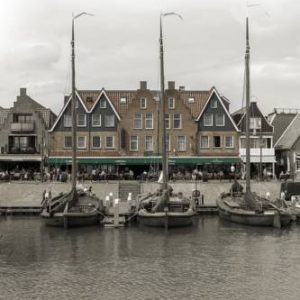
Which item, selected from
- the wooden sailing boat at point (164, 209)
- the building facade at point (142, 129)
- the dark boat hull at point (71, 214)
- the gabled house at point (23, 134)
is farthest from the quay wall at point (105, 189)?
the gabled house at point (23, 134)

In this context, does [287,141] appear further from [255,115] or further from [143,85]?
[143,85]

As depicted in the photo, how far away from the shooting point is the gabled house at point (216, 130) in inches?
3172

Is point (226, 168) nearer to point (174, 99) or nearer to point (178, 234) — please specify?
point (174, 99)

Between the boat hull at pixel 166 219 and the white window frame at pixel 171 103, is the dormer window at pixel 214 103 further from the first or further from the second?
the boat hull at pixel 166 219

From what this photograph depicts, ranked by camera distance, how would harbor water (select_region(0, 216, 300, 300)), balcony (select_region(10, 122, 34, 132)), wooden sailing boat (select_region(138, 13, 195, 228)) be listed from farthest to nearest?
1. balcony (select_region(10, 122, 34, 132))
2. wooden sailing boat (select_region(138, 13, 195, 228))
3. harbor water (select_region(0, 216, 300, 300))

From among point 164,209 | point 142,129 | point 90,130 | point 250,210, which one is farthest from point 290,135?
point 164,209

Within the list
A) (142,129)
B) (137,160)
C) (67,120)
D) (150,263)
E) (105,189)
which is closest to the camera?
(150,263)

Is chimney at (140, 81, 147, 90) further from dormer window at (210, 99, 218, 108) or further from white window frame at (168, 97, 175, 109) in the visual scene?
dormer window at (210, 99, 218, 108)

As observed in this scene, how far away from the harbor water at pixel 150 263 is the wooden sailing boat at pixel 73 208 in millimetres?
1118

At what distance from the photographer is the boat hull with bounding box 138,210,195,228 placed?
153ft

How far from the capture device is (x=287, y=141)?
85250mm

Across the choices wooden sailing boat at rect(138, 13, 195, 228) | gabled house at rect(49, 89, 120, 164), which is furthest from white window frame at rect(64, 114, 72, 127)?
wooden sailing boat at rect(138, 13, 195, 228)

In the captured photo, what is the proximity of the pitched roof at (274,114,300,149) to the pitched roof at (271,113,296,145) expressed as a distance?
3.43 ft

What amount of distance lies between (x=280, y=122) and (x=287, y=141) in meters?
7.35
